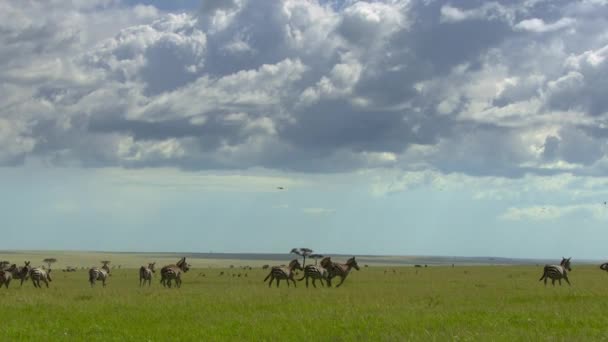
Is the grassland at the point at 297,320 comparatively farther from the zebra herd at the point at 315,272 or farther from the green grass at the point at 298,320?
the zebra herd at the point at 315,272

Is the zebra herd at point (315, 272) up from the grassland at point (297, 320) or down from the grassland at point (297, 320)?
up

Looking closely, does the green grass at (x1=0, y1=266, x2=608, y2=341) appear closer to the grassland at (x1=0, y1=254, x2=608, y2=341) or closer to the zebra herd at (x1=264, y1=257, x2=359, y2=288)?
the grassland at (x1=0, y1=254, x2=608, y2=341)

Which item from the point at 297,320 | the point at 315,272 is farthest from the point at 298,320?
the point at 315,272

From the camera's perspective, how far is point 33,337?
56.6 ft

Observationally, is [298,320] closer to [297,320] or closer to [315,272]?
[297,320]

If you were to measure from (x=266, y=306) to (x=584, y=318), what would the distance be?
10.3 m

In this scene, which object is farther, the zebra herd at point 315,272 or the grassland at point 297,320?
the zebra herd at point 315,272

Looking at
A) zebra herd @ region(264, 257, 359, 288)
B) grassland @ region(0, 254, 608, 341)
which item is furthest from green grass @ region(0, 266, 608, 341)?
zebra herd @ region(264, 257, 359, 288)

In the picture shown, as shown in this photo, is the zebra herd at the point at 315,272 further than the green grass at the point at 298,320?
Yes

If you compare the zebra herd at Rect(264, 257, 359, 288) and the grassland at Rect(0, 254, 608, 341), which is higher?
the zebra herd at Rect(264, 257, 359, 288)

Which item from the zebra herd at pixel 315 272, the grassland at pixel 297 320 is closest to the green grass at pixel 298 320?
the grassland at pixel 297 320

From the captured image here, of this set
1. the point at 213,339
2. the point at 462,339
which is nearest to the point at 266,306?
the point at 213,339

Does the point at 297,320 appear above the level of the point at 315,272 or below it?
below

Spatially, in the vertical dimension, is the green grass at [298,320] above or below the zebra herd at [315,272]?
below
